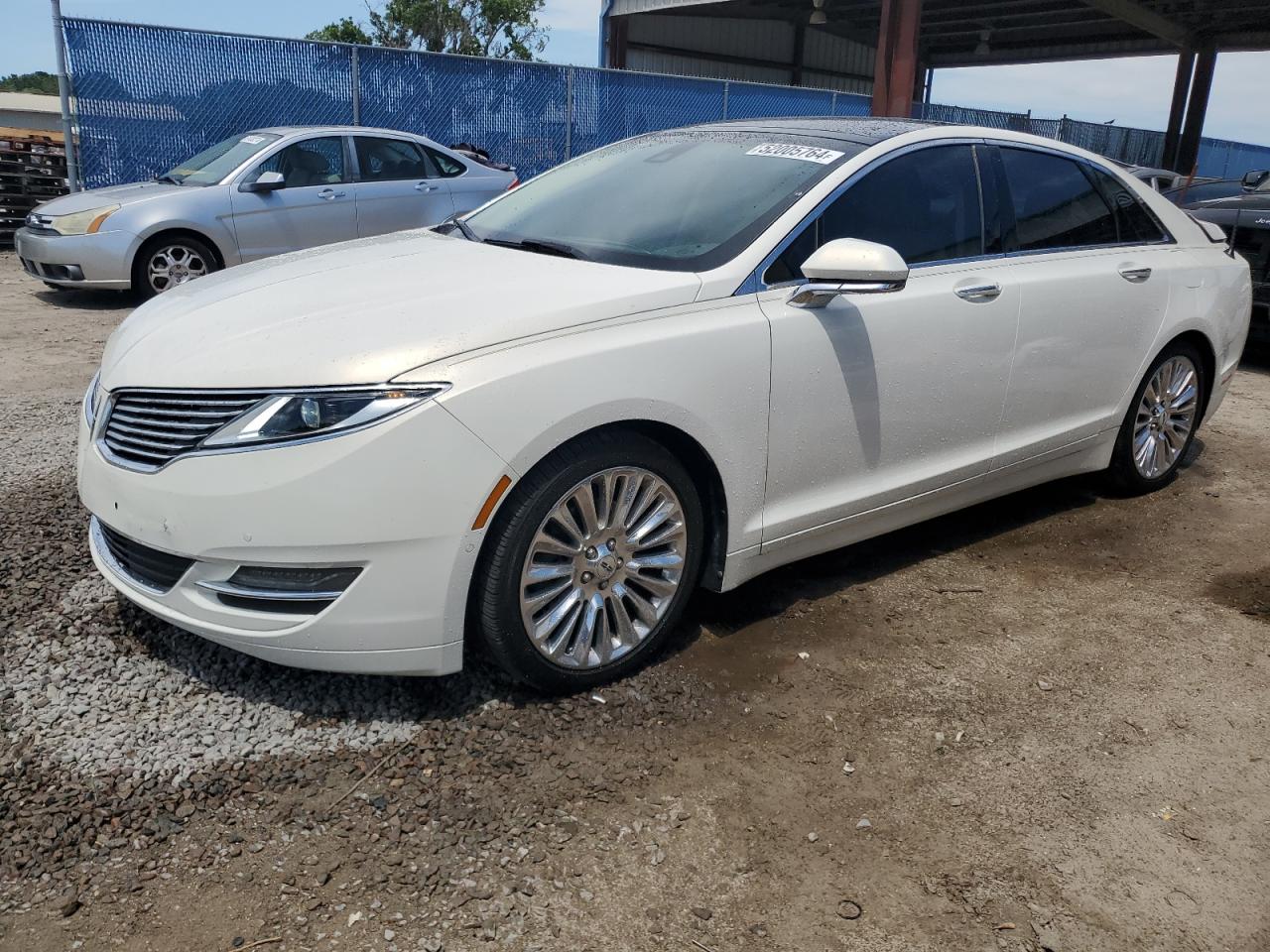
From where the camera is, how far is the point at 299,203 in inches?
370

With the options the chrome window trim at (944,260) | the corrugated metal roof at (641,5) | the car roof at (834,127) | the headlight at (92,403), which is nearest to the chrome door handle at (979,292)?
the chrome window trim at (944,260)

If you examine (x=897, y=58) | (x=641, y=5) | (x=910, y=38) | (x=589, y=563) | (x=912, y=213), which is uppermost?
(x=641, y=5)

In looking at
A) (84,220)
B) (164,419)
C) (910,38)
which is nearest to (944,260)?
(164,419)

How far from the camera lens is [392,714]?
114 inches

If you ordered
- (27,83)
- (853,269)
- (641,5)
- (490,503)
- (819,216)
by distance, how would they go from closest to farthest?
(490,503)
(853,269)
(819,216)
(641,5)
(27,83)

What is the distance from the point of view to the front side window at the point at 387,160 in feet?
32.3

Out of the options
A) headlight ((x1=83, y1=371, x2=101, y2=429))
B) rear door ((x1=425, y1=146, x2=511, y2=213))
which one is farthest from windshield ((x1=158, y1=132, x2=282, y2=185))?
headlight ((x1=83, y1=371, x2=101, y2=429))

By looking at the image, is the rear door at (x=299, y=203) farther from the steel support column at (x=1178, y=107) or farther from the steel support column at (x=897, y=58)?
the steel support column at (x=1178, y=107)

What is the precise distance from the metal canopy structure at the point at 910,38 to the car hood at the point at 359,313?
17.3 meters

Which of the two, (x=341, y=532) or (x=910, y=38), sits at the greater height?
(x=910, y=38)

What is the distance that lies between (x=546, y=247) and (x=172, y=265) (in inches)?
265

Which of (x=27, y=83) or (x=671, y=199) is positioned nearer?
(x=671, y=199)

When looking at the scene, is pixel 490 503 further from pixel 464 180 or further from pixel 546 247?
pixel 464 180

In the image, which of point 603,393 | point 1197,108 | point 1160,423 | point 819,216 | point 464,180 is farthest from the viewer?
point 1197,108
